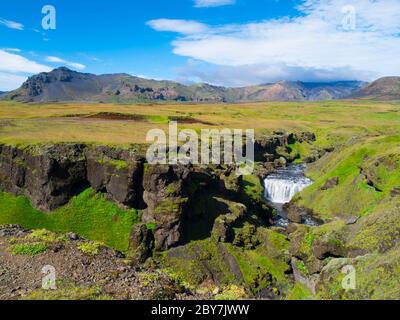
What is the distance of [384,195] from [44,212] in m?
54.6

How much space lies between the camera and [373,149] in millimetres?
86188

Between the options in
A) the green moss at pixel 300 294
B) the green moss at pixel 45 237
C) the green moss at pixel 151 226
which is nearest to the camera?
the green moss at pixel 45 237

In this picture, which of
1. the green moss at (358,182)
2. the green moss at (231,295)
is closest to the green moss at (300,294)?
the green moss at (231,295)

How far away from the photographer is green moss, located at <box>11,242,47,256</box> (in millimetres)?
30500

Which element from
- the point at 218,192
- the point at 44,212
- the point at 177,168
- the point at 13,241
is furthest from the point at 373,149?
the point at 13,241

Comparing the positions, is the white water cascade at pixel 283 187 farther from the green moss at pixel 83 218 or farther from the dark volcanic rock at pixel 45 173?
the dark volcanic rock at pixel 45 173

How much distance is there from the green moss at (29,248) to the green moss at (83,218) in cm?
1820

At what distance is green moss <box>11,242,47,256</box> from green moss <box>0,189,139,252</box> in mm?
18201

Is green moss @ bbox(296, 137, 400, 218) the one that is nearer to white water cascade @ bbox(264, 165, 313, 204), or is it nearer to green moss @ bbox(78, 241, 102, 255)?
white water cascade @ bbox(264, 165, 313, 204)

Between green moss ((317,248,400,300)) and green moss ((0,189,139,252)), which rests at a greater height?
green moss ((317,248,400,300))

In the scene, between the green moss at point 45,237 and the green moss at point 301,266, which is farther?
the green moss at point 301,266

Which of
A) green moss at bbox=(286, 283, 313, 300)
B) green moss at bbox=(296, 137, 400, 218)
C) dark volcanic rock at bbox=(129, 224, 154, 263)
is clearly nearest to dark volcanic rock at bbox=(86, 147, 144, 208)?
dark volcanic rock at bbox=(129, 224, 154, 263)

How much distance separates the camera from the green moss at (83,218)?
50.5m

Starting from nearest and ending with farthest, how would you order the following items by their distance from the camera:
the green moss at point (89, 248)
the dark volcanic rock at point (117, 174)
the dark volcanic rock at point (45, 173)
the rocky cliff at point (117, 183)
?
1. the green moss at point (89, 248)
2. the rocky cliff at point (117, 183)
3. the dark volcanic rock at point (117, 174)
4. the dark volcanic rock at point (45, 173)
